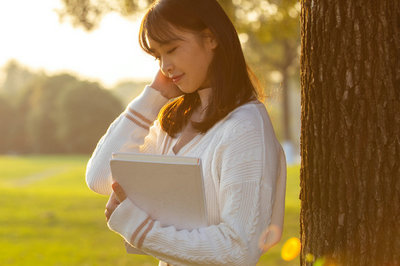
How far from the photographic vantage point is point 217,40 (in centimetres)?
222

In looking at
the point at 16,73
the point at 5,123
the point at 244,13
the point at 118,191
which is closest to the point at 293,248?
the point at 118,191

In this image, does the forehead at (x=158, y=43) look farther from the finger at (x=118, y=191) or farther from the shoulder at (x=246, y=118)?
the finger at (x=118, y=191)

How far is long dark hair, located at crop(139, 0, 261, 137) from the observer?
7.13ft

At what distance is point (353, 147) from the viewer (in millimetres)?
Answer: 2137

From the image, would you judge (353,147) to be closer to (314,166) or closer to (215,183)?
(314,166)

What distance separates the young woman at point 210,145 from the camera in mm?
1953

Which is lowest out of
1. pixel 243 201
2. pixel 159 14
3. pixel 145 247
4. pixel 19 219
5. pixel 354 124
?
pixel 19 219

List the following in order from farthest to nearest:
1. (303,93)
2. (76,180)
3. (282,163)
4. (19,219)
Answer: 1. (76,180)
2. (19,219)
3. (303,93)
4. (282,163)

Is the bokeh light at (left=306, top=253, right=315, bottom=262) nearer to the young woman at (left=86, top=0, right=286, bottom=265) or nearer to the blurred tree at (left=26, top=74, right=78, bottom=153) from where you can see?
the young woman at (left=86, top=0, right=286, bottom=265)

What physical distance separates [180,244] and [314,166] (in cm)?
66

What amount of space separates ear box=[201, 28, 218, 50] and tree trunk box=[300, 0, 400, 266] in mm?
404

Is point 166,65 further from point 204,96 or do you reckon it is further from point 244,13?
point 244,13

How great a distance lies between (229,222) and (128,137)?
85cm

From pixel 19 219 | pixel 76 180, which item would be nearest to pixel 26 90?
pixel 76 180
